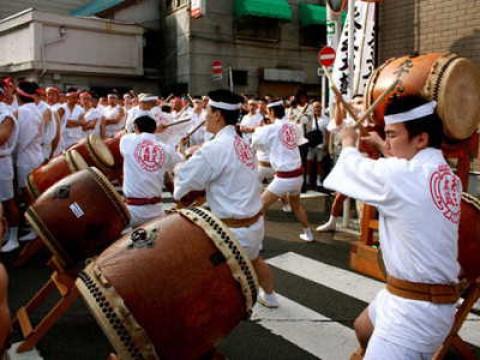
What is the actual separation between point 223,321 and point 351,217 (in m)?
5.09

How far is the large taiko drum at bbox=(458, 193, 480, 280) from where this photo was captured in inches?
108

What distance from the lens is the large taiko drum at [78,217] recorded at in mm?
3234

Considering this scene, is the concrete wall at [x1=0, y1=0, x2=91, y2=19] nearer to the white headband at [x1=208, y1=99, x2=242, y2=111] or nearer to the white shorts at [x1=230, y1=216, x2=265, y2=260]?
the white headband at [x1=208, y1=99, x2=242, y2=111]

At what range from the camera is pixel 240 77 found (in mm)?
19750

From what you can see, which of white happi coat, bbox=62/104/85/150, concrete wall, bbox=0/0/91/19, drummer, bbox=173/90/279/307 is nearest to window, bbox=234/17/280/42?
concrete wall, bbox=0/0/91/19

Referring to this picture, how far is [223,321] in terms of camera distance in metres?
2.21

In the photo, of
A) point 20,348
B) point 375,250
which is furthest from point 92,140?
point 375,250

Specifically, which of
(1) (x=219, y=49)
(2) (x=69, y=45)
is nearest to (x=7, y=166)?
(2) (x=69, y=45)

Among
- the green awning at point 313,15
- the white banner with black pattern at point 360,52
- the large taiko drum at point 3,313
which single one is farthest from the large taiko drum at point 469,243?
the green awning at point 313,15

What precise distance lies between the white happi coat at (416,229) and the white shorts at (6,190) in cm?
478

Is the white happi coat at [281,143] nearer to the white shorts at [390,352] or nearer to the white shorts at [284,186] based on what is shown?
the white shorts at [284,186]

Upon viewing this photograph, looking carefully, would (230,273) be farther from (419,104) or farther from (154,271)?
(419,104)

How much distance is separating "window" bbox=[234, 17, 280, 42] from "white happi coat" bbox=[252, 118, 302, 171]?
14489 mm

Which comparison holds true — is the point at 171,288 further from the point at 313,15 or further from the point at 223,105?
the point at 313,15
